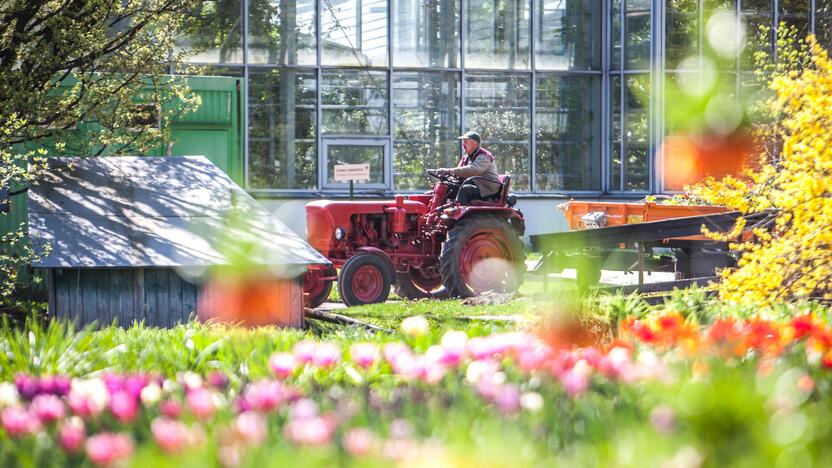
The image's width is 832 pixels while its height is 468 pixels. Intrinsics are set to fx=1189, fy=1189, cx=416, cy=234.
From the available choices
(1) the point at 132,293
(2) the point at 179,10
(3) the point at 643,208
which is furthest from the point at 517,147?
(1) the point at 132,293

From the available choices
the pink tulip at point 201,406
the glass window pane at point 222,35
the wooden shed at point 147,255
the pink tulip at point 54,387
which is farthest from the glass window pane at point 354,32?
the pink tulip at point 201,406

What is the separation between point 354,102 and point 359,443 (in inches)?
820

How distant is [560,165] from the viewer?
24.7 m

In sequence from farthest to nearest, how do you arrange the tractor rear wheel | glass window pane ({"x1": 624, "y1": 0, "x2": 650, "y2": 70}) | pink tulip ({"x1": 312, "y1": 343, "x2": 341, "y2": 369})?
1. glass window pane ({"x1": 624, "y1": 0, "x2": 650, "y2": 70})
2. the tractor rear wheel
3. pink tulip ({"x1": 312, "y1": 343, "x2": 341, "y2": 369})

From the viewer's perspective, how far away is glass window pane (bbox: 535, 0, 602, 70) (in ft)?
80.6

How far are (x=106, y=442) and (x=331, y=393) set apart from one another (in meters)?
1.48

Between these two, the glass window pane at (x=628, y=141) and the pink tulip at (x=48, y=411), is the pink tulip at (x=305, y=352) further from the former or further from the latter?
the glass window pane at (x=628, y=141)

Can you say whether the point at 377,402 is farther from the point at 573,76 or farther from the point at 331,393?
the point at 573,76

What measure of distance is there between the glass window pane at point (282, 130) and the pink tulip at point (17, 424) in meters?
19.5

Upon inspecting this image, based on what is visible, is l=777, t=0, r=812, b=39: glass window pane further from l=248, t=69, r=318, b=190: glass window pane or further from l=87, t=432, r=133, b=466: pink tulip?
l=87, t=432, r=133, b=466: pink tulip

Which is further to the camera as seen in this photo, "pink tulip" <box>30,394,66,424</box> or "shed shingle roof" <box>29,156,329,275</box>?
"shed shingle roof" <box>29,156,329,275</box>

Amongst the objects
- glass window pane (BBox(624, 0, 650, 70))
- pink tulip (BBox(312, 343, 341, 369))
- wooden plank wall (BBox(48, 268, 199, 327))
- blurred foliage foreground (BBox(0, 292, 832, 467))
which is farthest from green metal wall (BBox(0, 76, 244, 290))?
glass window pane (BBox(624, 0, 650, 70))

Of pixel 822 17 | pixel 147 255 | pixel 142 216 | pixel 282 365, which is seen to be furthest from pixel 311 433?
pixel 822 17

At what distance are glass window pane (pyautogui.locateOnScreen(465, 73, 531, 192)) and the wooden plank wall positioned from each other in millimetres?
16187
